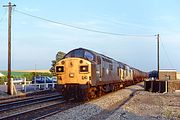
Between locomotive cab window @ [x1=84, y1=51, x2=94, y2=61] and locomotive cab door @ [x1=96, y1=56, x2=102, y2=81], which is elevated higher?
locomotive cab window @ [x1=84, y1=51, x2=94, y2=61]

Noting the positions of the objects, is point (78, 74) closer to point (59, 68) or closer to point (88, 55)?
point (59, 68)

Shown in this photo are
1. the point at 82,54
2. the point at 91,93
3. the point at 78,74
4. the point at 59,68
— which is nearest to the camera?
the point at 78,74

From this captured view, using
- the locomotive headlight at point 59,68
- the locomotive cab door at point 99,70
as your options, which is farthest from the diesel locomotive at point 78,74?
the locomotive cab door at point 99,70

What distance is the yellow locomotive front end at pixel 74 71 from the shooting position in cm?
2269

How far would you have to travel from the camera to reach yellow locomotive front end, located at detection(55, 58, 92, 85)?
74.4ft

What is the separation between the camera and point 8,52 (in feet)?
109

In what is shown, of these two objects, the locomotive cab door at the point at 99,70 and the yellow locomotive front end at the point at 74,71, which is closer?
the yellow locomotive front end at the point at 74,71

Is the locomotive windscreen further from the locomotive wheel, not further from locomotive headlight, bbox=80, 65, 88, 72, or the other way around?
the locomotive wheel

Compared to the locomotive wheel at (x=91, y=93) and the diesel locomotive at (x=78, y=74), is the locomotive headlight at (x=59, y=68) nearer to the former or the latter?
the diesel locomotive at (x=78, y=74)

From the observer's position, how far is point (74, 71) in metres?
23.0

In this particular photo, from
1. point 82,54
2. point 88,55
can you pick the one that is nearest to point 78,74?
point 82,54

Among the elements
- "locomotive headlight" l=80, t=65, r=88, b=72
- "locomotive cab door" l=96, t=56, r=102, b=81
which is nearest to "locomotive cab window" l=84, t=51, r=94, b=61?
"locomotive cab door" l=96, t=56, r=102, b=81

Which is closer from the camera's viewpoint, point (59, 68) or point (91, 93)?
point (59, 68)

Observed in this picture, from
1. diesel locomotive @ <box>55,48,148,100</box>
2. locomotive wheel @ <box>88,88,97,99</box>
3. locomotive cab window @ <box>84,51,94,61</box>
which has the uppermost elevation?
locomotive cab window @ <box>84,51,94,61</box>
